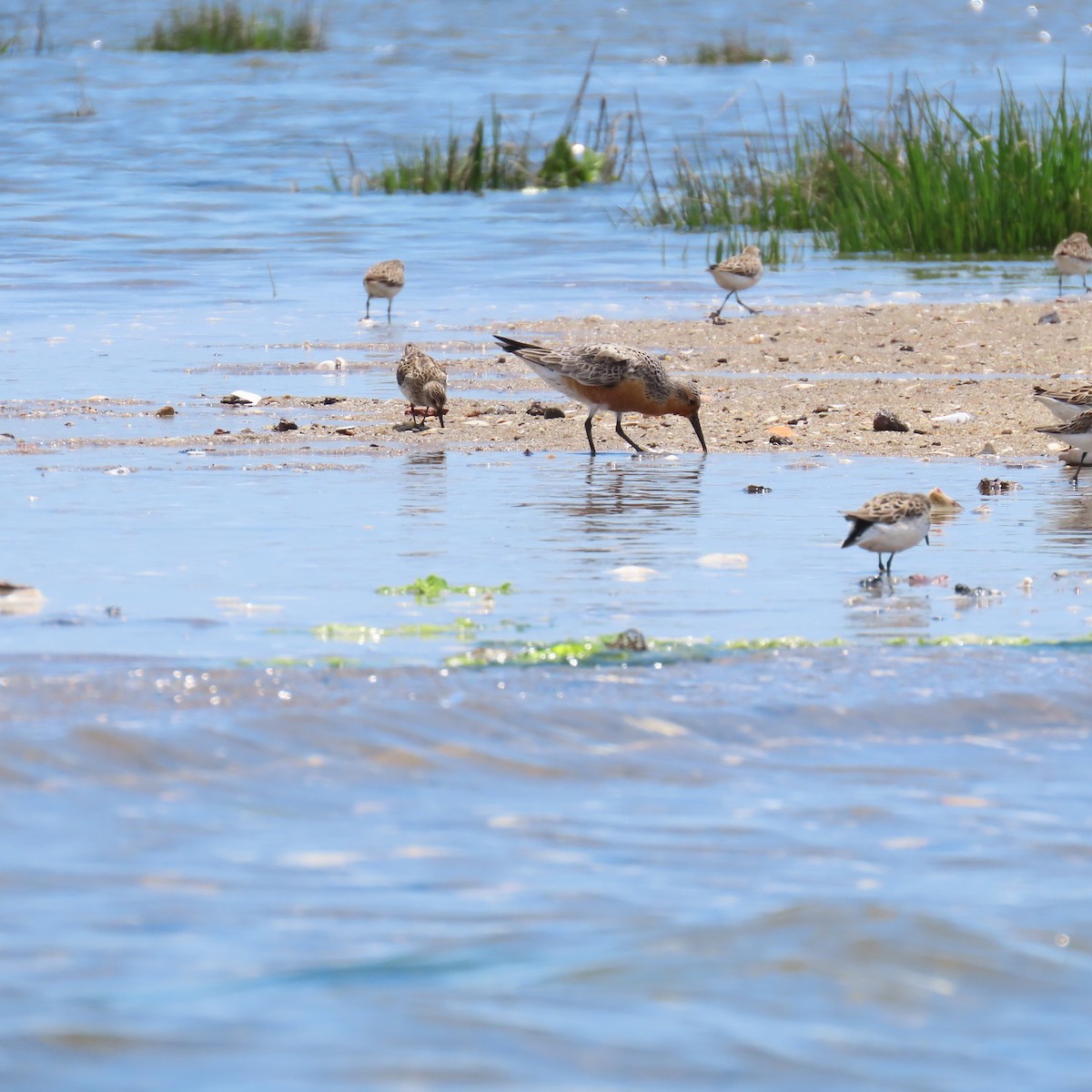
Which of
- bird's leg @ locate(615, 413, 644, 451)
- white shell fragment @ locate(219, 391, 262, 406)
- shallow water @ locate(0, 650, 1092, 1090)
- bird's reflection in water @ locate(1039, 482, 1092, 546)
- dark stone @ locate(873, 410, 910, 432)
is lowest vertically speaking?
shallow water @ locate(0, 650, 1092, 1090)

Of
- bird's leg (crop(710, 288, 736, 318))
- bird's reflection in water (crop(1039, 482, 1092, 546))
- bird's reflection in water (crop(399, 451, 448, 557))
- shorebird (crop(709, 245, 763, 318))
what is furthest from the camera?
shorebird (crop(709, 245, 763, 318))

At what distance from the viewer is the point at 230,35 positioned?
48.0 metres

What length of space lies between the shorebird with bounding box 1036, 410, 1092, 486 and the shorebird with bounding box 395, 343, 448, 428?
11.1 feet

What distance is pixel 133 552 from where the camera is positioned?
25.3 ft

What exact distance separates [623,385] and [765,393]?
81.6 inches

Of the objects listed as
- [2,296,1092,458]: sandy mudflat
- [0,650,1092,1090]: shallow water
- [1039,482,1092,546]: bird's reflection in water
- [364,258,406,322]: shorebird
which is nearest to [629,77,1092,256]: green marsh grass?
[2,296,1092,458]: sandy mudflat

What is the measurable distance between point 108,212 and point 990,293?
39.5ft

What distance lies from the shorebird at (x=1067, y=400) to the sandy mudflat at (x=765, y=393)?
398mm

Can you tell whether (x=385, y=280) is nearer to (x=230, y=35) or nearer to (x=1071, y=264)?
(x=1071, y=264)

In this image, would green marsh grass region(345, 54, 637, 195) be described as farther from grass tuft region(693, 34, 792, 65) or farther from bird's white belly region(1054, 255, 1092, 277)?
grass tuft region(693, 34, 792, 65)

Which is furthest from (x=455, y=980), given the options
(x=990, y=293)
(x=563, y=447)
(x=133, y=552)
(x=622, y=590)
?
(x=990, y=293)

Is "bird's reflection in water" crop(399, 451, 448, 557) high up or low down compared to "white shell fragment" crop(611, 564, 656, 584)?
up

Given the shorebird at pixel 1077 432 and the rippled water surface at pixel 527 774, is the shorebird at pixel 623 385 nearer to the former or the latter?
the rippled water surface at pixel 527 774

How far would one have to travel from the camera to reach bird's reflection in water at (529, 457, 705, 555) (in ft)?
27.7
